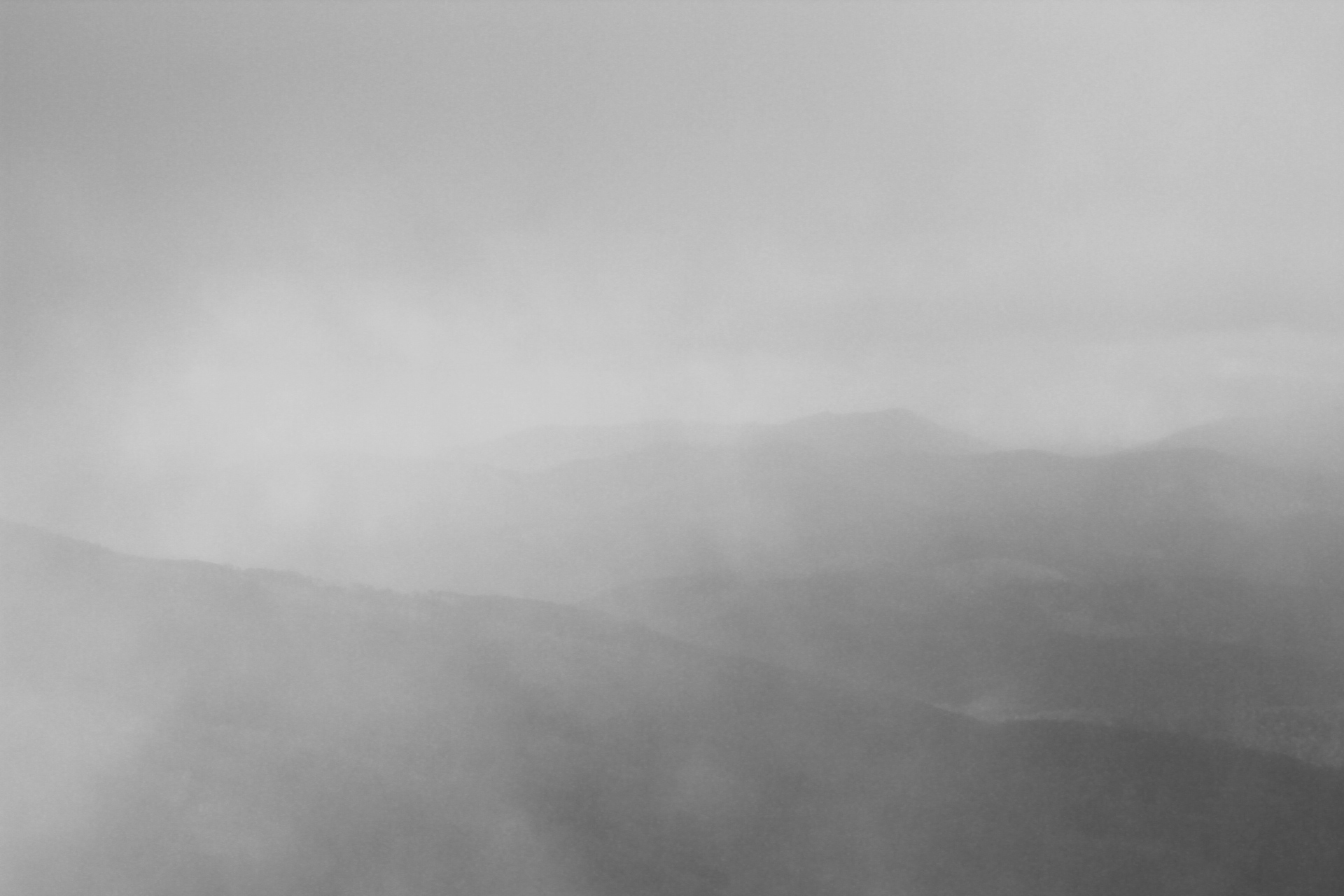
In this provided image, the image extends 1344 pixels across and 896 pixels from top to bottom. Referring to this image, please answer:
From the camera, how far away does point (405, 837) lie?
52.5 m

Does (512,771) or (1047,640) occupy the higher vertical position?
(1047,640)

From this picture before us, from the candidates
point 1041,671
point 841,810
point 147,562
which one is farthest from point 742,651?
point 147,562

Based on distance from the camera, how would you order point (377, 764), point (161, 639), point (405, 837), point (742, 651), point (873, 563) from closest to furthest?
point (405, 837)
point (377, 764)
point (161, 639)
point (742, 651)
point (873, 563)

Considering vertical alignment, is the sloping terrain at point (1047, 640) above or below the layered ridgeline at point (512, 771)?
above

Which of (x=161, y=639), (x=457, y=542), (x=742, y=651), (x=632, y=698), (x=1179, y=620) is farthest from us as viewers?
(x=457, y=542)

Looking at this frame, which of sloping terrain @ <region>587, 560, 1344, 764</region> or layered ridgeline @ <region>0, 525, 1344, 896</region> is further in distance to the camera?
sloping terrain @ <region>587, 560, 1344, 764</region>

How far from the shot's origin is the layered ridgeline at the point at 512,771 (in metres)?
50.4

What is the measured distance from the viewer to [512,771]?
61469 millimetres

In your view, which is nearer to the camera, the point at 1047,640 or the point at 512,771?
the point at 512,771

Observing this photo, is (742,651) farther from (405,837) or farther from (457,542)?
(457,542)

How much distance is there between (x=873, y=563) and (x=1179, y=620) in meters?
41.1

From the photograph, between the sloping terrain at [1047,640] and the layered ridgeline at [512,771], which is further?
the sloping terrain at [1047,640]

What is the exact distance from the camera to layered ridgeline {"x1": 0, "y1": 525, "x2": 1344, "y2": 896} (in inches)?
1983

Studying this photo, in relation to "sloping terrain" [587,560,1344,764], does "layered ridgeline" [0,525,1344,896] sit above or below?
below
